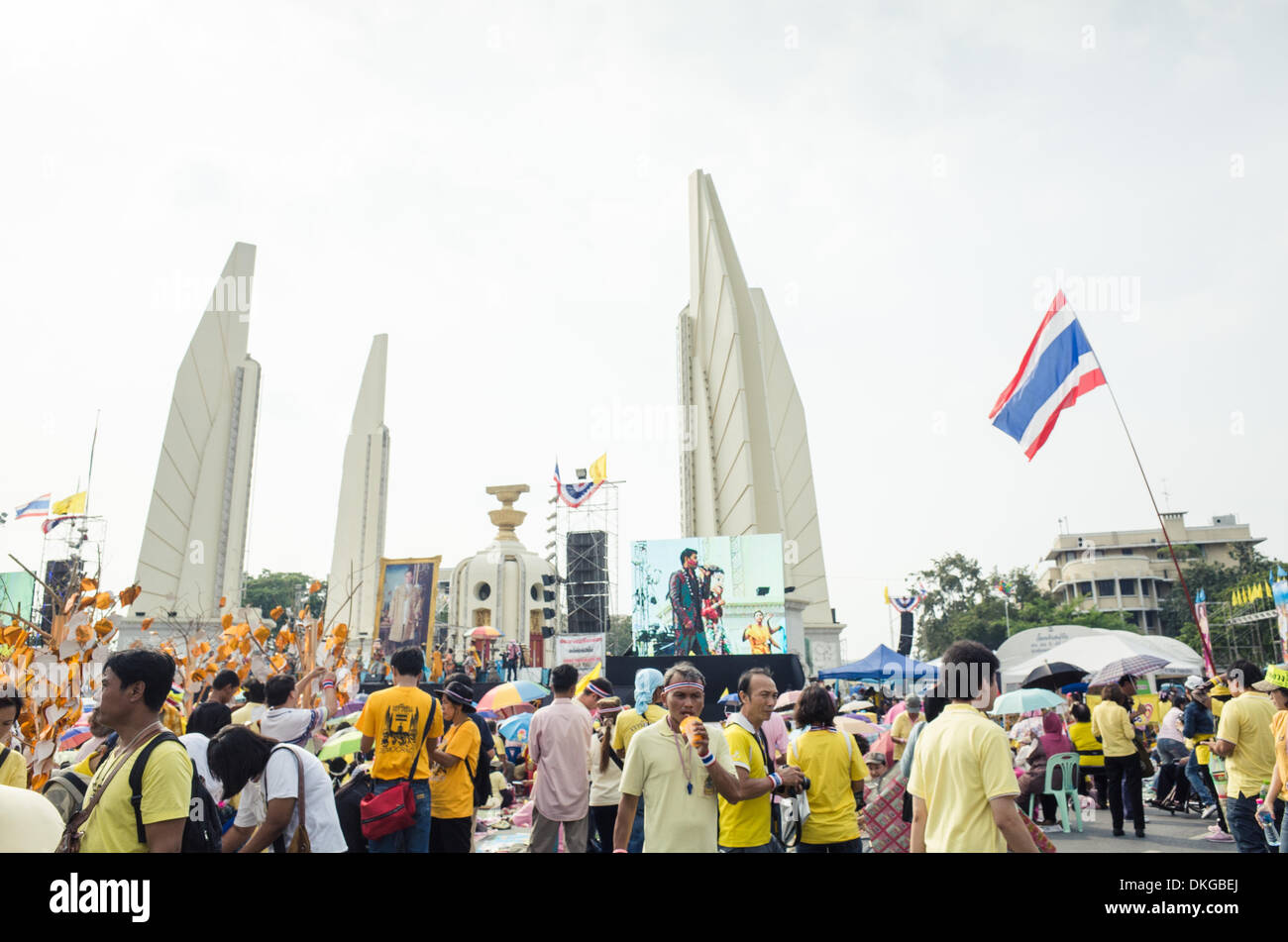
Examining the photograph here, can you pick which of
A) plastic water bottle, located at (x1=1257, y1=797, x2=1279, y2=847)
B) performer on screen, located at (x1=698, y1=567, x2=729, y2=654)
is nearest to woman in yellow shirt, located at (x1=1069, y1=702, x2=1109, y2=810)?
plastic water bottle, located at (x1=1257, y1=797, x2=1279, y2=847)

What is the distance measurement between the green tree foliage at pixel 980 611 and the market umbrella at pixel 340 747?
4142 centimetres

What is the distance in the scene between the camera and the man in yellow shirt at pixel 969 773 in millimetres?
2756

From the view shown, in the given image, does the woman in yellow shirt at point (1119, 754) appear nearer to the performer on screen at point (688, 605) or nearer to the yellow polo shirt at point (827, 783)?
the yellow polo shirt at point (827, 783)

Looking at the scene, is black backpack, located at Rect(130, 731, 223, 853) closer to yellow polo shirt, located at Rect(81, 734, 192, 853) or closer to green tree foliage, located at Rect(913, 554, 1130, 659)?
yellow polo shirt, located at Rect(81, 734, 192, 853)

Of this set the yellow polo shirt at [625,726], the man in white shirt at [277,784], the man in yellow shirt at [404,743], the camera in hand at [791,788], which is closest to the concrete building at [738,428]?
the yellow polo shirt at [625,726]

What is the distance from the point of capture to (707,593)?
23031 millimetres

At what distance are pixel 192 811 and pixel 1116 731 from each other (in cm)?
858

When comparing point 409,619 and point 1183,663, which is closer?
point 1183,663
